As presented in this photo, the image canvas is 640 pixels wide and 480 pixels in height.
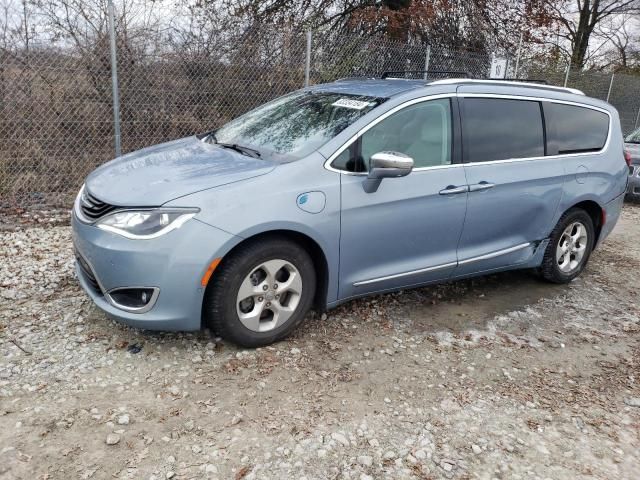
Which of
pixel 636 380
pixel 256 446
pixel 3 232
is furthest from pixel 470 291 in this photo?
pixel 3 232

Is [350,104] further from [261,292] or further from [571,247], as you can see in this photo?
[571,247]

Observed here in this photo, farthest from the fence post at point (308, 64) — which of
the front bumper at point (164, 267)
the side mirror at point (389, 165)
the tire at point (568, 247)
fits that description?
the front bumper at point (164, 267)

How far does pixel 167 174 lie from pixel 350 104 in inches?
53.4

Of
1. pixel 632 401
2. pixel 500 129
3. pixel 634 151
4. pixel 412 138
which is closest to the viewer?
pixel 632 401

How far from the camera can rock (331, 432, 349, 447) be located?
103 inches

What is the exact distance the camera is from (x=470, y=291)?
4.62 meters

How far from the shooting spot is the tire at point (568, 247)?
4.65 m

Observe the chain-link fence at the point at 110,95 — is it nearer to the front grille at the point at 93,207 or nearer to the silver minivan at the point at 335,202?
the silver minivan at the point at 335,202

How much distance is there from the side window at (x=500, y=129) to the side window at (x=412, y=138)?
194 mm

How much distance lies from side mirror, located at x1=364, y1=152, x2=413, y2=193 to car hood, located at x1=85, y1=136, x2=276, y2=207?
617 mm

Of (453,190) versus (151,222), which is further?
(453,190)

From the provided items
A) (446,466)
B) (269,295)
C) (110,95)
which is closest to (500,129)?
(269,295)

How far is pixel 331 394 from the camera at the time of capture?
3002 mm

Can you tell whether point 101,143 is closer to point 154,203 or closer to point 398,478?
point 154,203
